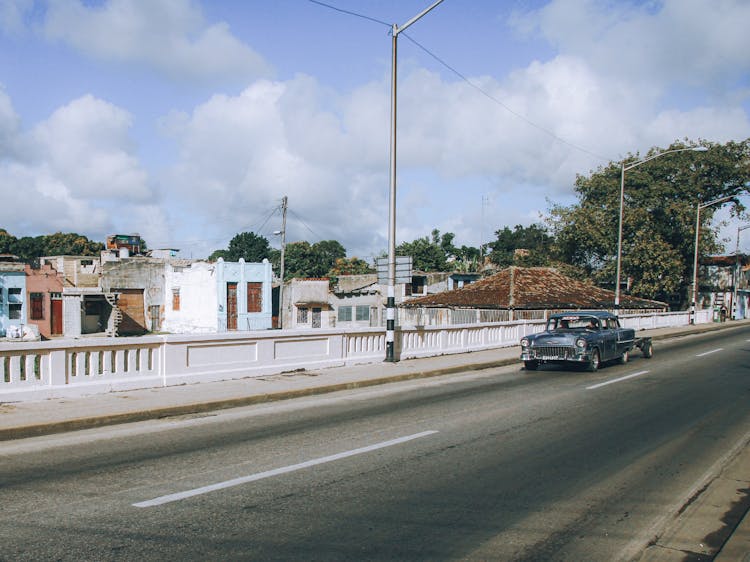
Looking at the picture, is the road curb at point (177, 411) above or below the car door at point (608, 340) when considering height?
below

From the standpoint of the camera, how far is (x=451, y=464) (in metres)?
7.45

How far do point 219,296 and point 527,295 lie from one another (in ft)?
86.5

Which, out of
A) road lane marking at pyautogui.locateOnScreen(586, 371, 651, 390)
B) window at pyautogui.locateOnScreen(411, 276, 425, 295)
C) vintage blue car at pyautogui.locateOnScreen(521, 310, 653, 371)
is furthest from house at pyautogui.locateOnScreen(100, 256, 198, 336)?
road lane marking at pyautogui.locateOnScreen(586, 371, 651, 390)

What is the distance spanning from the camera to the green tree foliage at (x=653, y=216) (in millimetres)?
52906

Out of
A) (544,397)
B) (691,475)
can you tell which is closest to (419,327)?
(544,397)

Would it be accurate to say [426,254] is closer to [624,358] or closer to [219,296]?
[219,296]

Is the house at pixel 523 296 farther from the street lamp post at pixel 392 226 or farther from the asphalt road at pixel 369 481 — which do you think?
the asphalt road at pixel 369 481

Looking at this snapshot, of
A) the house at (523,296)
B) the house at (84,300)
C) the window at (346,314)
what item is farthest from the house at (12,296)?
the house at (523,296)

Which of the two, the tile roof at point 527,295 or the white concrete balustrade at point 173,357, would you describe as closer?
the white concrete balustrade at point 173,357

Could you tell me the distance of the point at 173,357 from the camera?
42.3 ft

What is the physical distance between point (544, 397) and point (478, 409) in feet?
7.16

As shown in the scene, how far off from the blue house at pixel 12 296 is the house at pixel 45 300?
18.3 inches

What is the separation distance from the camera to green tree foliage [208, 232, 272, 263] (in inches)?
4710

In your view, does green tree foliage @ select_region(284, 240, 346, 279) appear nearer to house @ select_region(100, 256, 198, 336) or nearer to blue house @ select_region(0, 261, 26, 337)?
house @ select_region(100, 256, 198, 336)
